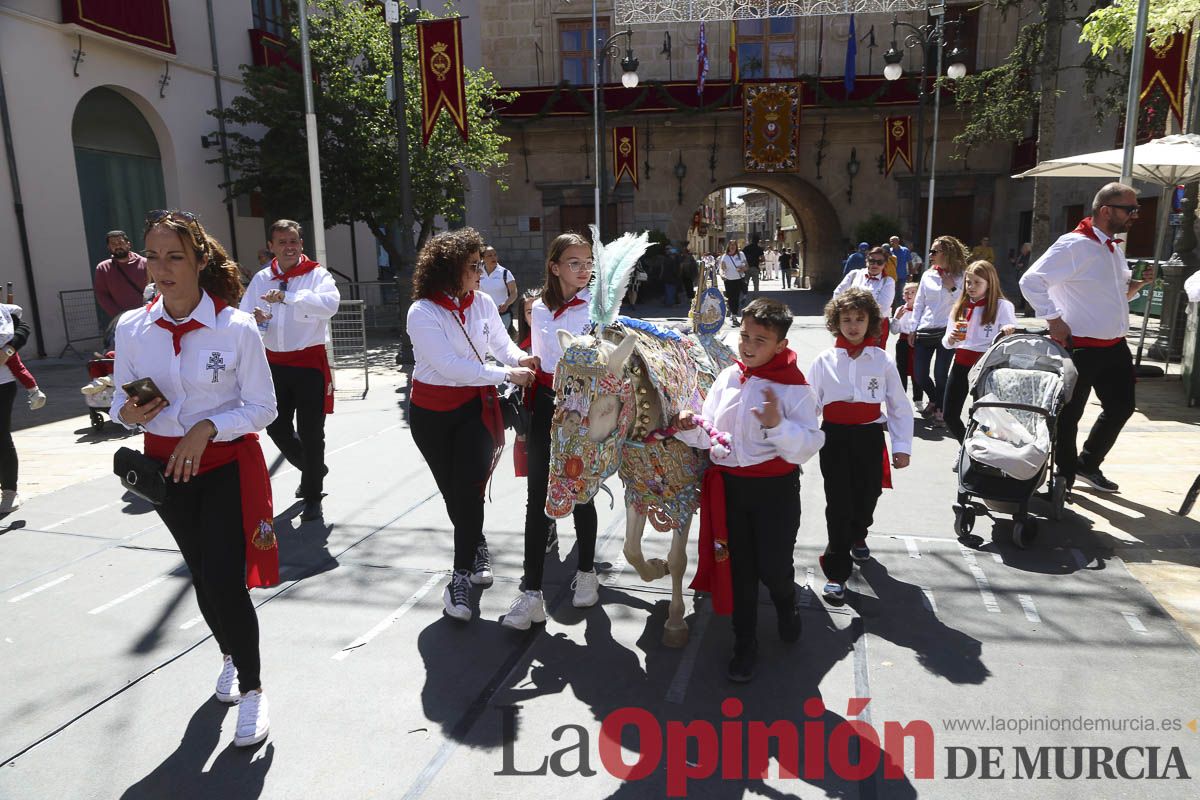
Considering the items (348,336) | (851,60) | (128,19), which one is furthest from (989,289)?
(851,60)

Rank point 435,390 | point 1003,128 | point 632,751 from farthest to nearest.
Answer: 1. point 1003,128
2. point 435,390
3. point 632,751

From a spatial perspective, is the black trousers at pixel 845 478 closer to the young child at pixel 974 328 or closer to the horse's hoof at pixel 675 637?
the horse's hoof at pixel 675 637

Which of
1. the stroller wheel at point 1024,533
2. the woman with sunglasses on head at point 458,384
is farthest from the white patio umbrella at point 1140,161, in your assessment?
the woman with sunglasses on head at point 458,384

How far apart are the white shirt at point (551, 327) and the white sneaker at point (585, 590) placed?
42.7 inches

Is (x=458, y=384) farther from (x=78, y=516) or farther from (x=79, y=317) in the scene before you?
(x=79, y=317)

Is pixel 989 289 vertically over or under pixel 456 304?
under

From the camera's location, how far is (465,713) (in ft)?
10.4

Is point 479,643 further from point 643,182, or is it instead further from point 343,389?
point 643,182

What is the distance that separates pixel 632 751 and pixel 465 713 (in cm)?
69

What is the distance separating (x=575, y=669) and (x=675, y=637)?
497 mm

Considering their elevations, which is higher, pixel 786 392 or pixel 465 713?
pixel 786 392

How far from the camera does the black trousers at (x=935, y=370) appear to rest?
7520 mm

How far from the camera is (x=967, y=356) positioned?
6438 mm

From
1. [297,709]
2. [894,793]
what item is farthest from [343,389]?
[894,793]
